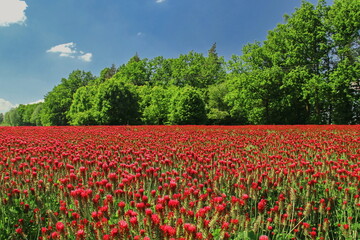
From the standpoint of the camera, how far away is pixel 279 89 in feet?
144

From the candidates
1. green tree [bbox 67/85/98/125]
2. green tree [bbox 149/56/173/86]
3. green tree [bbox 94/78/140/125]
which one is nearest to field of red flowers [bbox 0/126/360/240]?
green tree [bbox 94/78/140/125]

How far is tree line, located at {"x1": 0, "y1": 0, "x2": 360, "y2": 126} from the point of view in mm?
36125

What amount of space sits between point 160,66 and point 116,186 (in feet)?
232

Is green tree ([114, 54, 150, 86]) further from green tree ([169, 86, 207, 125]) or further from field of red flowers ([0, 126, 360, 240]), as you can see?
field of red flowers ([0, 126, 360, 240])

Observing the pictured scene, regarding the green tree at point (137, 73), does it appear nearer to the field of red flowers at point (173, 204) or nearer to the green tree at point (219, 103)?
the green tree at point (219, 103)

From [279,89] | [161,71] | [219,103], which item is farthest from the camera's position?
[161,71]

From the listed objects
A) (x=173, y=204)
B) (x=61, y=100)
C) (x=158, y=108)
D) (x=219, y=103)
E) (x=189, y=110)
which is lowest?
(x=173, y=204)

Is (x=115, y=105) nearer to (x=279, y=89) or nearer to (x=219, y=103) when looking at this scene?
(x=219, y=103)

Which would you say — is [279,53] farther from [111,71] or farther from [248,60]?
[111,71]

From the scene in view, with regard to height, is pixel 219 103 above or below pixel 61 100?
below

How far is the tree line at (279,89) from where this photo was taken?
36.1 meters

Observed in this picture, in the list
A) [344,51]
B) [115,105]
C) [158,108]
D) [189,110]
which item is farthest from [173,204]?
[158,108]

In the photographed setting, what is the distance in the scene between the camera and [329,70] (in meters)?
38.3

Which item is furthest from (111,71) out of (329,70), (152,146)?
(152,146)
